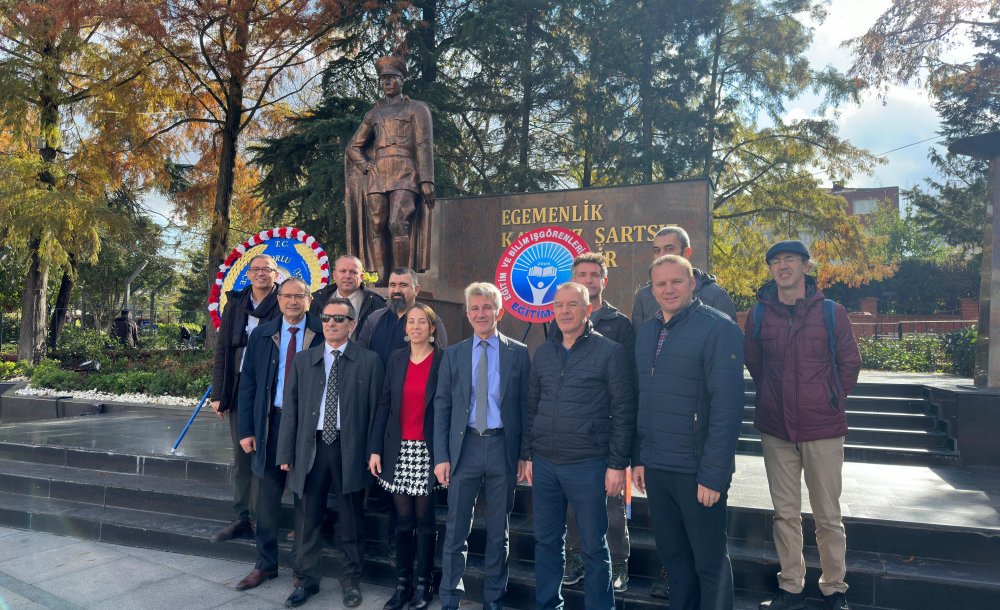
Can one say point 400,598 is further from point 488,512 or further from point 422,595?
point 488,512

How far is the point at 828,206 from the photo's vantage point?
1627 cm

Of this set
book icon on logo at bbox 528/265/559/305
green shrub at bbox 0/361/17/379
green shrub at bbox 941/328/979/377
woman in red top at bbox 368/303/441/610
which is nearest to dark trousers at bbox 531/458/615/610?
woman in red top at bbox 368/303/441/610

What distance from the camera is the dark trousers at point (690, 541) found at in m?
2.95

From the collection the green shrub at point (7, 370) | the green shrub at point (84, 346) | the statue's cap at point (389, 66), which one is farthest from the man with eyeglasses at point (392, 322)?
the green shrub at point (84, 346)

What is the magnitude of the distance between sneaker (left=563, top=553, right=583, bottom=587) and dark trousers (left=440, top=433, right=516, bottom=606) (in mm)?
464

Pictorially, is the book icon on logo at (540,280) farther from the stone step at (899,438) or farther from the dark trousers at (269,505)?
the dark trousers at (269,505)

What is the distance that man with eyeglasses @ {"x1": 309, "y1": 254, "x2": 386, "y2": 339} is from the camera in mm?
4684

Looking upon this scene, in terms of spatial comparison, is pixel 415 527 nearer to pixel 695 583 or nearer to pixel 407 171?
pixel 695 583

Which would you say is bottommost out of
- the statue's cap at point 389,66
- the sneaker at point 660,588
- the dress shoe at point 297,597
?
the dress shoe at point 297,597

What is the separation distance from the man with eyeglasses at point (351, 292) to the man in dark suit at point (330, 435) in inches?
21.4

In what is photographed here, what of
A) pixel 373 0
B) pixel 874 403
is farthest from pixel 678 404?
pixel 373 0

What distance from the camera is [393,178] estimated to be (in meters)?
7.00

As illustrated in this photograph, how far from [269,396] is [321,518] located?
2.90 feet

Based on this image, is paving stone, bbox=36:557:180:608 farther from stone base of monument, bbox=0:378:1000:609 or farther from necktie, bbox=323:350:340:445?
necktie, bbox=323:350:340:445
